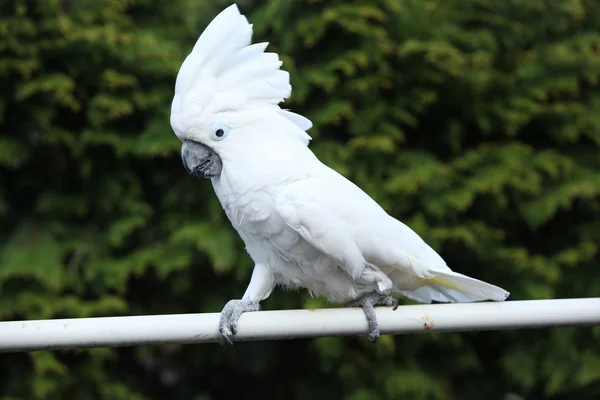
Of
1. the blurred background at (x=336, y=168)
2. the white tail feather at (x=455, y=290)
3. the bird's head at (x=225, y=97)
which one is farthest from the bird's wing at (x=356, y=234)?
the blurred background at (x=336, y=168)

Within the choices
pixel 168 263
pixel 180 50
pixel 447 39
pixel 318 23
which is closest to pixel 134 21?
pixel 180 50

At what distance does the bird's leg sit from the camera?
125 cm

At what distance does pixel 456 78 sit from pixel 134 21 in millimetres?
1105

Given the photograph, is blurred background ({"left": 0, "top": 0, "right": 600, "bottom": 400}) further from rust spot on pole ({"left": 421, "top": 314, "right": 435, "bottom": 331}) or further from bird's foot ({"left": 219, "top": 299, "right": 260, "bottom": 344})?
rust spot on pole ({"left": 421, "top": 314, "right": 435, "bottom": 331})

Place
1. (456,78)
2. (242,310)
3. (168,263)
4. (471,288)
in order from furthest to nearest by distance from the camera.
A: (456,78) < (168,263) < (471,288) < (242,310)

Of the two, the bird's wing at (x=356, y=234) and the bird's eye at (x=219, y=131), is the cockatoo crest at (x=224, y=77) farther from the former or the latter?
the bird's wing at (x=356, y=234)

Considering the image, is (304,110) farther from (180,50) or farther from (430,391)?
(430,391)

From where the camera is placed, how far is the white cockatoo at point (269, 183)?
1.28 m

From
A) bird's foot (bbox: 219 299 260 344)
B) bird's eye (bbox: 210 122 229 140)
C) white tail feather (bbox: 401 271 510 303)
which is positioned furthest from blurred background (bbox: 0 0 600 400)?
bird's eye (bbox: 210 122 229 140)

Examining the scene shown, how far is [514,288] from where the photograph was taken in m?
2.26

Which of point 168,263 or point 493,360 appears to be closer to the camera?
point 168,263

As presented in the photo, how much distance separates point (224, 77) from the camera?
51.8 inches

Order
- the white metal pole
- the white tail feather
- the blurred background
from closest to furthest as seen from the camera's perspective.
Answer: the white metal pole, the white tail feather, the blurred background

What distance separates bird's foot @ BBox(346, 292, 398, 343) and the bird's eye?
420mm
